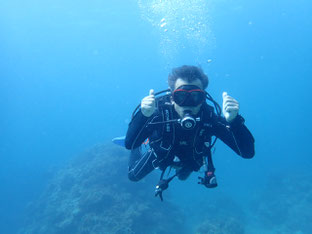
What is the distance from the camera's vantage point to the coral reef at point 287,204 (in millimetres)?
14305

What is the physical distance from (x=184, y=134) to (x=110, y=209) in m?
9.46

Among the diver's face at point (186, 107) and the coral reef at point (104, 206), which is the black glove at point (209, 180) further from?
the coral reef at point (104, 206)

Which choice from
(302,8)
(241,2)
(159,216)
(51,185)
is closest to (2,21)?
(51,185)

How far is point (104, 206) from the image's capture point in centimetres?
1127

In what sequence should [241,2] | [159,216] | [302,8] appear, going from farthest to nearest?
1. [302,8]
2. [241,2]
3. [159,216]

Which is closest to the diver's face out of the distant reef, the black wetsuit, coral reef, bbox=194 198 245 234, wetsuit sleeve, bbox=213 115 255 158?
the black wetsuit

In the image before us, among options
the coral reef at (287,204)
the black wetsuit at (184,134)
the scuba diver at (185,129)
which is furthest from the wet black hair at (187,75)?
the coral reef at (287,204)

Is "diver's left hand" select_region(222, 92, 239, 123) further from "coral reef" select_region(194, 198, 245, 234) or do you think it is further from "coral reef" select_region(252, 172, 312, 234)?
"coral reef" select_region(252, 172, 312, 234)

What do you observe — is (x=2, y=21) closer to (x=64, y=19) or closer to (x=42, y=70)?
(x=64, y=19)

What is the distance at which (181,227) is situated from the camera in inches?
484

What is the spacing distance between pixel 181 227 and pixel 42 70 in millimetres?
129679

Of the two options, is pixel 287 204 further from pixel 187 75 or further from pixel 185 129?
pixel 187 75

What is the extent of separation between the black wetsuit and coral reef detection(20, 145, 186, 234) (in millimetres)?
8140

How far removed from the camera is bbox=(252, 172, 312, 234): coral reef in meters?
14.3
